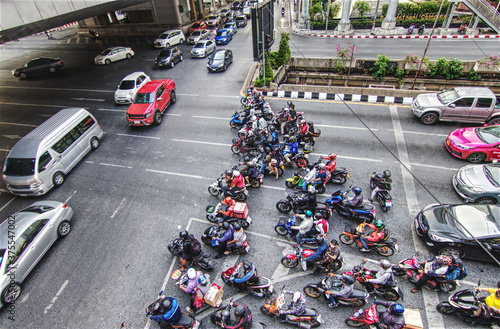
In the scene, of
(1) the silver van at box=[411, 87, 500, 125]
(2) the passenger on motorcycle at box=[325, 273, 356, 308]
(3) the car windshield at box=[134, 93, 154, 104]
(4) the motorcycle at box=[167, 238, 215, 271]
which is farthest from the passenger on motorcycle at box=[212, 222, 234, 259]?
(1) the silver van at box=[411, 87, 500, 125]

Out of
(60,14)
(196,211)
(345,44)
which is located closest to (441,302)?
(196,211)

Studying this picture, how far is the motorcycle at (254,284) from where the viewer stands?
289 inches

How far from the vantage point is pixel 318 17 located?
3753 cm

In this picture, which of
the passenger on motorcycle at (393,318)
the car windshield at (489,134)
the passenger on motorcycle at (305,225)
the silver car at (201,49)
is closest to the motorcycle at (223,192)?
the passenger on motorcycle at (305,225)

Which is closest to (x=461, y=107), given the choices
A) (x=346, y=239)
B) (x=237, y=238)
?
(x=346, y=239)

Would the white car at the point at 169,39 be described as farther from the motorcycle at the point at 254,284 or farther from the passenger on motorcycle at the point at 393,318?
the passenger on motorcycle at the point at 393,318

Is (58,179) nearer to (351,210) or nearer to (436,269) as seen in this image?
(351,210)

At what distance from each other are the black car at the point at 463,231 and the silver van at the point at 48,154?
1576cm

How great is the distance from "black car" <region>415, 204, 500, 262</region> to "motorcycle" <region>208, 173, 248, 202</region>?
6399mm

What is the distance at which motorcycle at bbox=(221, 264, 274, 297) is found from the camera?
24.1ft

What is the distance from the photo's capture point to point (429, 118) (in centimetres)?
1405

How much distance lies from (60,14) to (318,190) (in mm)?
16211

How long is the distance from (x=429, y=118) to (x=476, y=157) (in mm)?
3478

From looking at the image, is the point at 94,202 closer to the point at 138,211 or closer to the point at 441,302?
the point at 138,211
